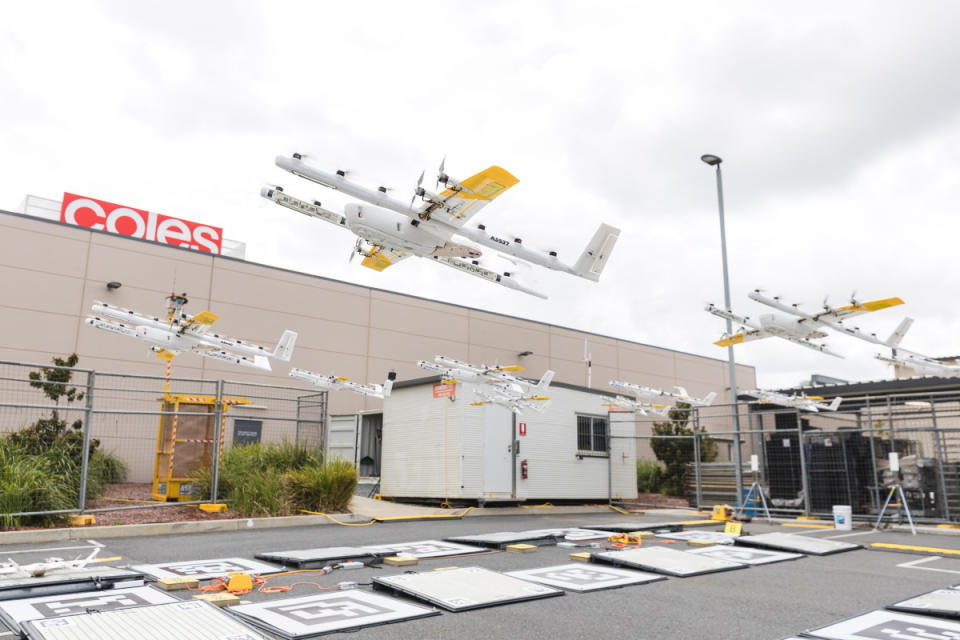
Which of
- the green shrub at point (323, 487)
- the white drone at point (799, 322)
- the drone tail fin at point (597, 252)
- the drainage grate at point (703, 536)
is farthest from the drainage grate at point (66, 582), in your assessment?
the white drone at point (799, 322)

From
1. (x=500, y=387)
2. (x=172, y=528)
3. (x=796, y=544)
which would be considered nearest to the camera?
(x=796, y=544)

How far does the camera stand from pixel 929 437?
687 inches

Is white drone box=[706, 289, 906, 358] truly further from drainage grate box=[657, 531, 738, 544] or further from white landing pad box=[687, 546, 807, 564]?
white landing pad box=[687, 546, 807, 564]

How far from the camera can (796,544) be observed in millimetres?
10531

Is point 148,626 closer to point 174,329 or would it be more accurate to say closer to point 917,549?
point 917,549

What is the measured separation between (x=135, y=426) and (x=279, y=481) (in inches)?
351

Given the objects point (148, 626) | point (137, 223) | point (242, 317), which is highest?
point (137, 223)

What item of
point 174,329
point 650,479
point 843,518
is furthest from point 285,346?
point 650,479

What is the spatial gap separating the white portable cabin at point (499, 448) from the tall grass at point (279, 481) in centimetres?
334

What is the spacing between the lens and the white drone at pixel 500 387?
18.2 metres

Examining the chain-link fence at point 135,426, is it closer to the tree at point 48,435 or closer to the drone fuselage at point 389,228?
the tree at point 48,435

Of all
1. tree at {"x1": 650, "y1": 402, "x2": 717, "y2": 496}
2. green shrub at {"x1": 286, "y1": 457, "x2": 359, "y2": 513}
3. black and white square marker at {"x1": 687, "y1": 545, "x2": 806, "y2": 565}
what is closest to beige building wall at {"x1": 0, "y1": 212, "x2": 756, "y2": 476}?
tree at {"x1": 650, "y1": 402, "x2": 717, "y2": 496}

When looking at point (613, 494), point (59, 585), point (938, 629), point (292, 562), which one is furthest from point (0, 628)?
point (613, 494)

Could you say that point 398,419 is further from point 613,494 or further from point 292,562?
point 292,562
